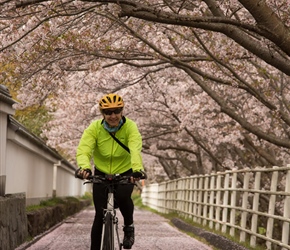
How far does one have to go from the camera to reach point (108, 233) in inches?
266

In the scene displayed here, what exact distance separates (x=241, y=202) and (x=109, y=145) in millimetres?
16932

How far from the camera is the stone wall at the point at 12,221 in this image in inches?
371

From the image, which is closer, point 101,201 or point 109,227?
point 109,227

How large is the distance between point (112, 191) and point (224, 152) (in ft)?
81.1

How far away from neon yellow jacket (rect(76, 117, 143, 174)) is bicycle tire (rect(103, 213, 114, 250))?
2.03ft

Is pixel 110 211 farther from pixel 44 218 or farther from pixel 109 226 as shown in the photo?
pixel 44 218

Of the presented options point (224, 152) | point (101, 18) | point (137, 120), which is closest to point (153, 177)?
point (224, 152)

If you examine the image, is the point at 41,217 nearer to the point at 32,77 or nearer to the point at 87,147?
the point at 32,77

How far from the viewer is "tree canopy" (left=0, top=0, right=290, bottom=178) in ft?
30.2

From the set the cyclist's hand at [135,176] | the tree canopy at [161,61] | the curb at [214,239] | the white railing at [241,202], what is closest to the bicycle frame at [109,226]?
the cyclist's hand at [135,176]

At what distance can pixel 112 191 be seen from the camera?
22.8 ft

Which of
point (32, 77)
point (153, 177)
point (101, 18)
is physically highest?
point (101, 18)

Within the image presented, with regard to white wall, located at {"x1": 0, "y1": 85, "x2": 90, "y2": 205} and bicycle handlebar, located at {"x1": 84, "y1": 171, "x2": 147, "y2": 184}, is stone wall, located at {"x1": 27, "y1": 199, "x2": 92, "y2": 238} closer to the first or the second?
white wall, located at {"x1": 0, "y1": 85, "x2": 90, "y2": 205}

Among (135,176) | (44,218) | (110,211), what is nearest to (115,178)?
(135,176)
